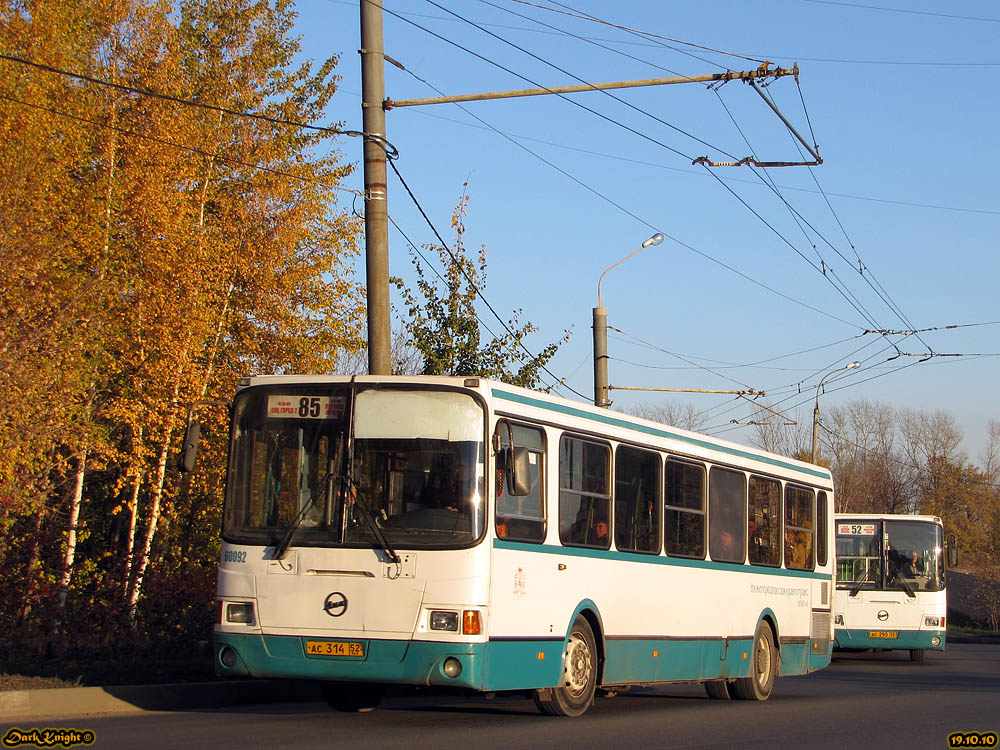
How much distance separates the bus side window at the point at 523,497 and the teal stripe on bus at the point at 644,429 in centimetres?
24

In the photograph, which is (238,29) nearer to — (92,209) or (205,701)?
(92,209)

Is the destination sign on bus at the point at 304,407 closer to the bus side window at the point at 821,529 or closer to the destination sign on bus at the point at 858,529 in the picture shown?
the bus side window at the point at 821,529

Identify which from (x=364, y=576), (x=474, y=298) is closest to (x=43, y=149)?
(x=474, y=298)

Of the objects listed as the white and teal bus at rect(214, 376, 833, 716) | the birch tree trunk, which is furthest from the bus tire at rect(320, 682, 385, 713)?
the birch tree trunk

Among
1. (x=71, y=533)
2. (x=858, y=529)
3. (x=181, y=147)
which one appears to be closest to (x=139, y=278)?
(x=181, y=147)

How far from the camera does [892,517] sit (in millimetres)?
27594

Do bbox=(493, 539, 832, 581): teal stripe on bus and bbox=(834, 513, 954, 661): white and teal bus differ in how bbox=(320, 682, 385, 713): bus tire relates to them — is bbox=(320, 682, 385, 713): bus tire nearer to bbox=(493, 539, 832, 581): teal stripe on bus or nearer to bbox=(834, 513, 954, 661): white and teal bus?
bbox=(493, 539, 832, 581): teal stripe on bus

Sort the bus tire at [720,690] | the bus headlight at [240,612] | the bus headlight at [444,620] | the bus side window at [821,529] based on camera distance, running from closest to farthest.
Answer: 1. the bus headlight at [444,620]
2. the bus headlight at [240,612]
3. the bus tire at [720,690]
4. the bus side window at [821,529]

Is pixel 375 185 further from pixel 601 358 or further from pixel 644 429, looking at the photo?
pixel 601 358

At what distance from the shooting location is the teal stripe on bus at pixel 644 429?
37.6 ft

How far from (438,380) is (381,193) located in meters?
4.53

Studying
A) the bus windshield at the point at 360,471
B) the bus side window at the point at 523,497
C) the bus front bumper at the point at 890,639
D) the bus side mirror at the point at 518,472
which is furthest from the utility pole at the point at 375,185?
the bus front bumper at the point at 890,639

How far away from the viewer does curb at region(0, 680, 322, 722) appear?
11.2 m

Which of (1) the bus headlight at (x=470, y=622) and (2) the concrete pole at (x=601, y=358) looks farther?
(2) the concrete pole at (x=601, y=358)
